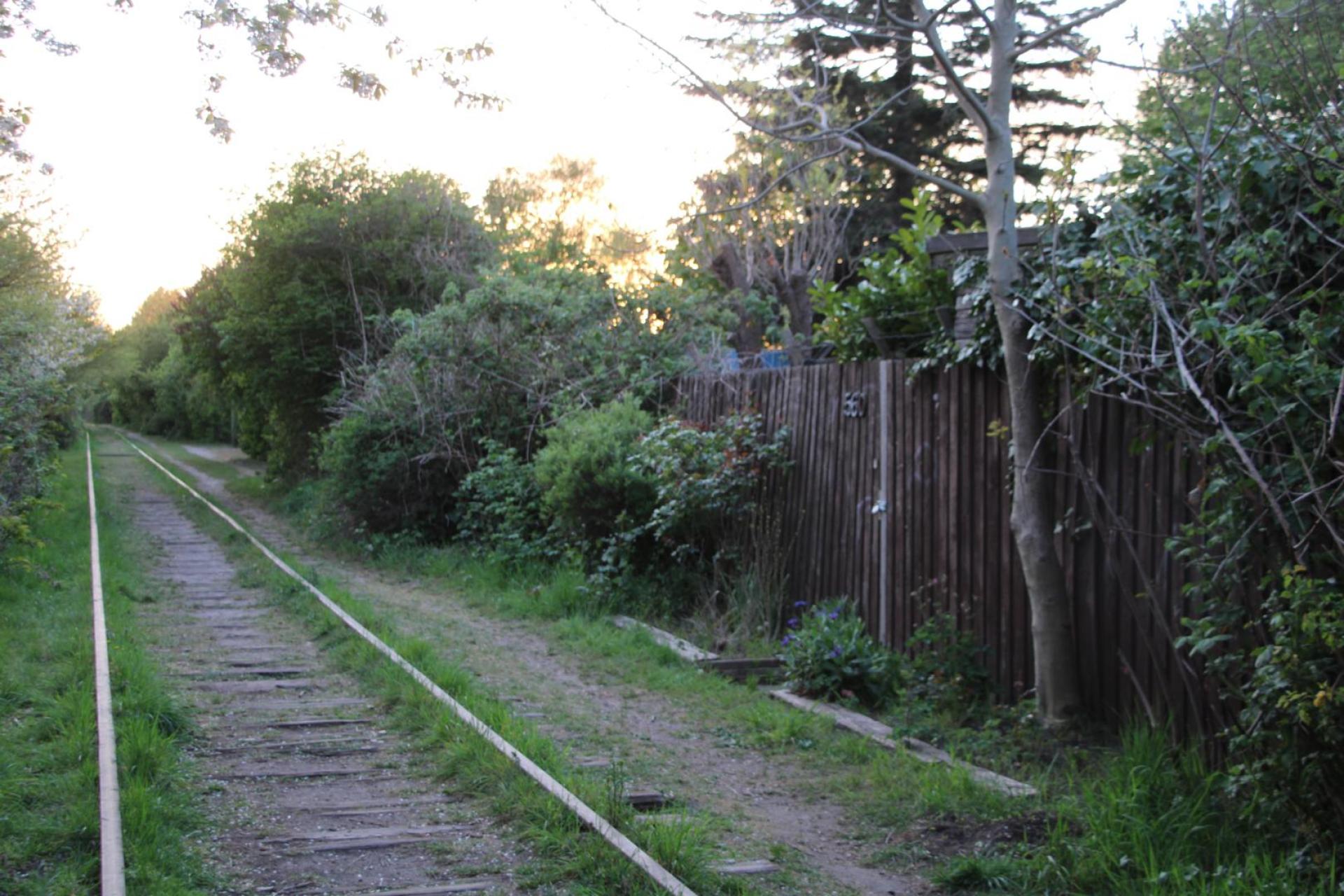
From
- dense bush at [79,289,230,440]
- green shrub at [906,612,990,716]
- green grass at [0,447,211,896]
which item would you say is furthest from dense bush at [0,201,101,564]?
dense bush at [79,289,230,440]

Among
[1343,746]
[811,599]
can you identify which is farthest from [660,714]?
[1343,746]

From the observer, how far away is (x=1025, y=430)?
657 centimetres

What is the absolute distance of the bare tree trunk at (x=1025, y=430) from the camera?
6.38 m

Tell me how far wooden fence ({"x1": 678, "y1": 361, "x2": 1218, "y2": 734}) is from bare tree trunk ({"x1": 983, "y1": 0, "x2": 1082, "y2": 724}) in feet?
0.52

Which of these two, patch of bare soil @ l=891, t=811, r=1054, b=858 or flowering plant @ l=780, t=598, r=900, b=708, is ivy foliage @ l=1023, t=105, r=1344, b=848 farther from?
flowering plant @ l=780, t=598, r=900, b=708

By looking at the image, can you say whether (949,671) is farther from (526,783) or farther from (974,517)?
(526,783)

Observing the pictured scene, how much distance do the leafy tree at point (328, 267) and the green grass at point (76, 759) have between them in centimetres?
1371

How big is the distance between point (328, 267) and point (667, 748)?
66.9ft

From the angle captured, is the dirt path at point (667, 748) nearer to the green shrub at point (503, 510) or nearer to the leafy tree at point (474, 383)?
the green shrub at point (503, 510)

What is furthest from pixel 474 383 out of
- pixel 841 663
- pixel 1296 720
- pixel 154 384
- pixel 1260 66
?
pixel 154 384

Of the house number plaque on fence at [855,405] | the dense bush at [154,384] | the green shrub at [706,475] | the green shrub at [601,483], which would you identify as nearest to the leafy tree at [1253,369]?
the house number plaque on fence at [855,405]

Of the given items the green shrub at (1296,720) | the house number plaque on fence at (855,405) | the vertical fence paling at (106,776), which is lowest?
the vertical fence paling at (106,776)

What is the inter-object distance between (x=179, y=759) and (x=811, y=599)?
5.06 metres

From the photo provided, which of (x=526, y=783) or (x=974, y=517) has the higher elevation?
(x=974, y=517)
